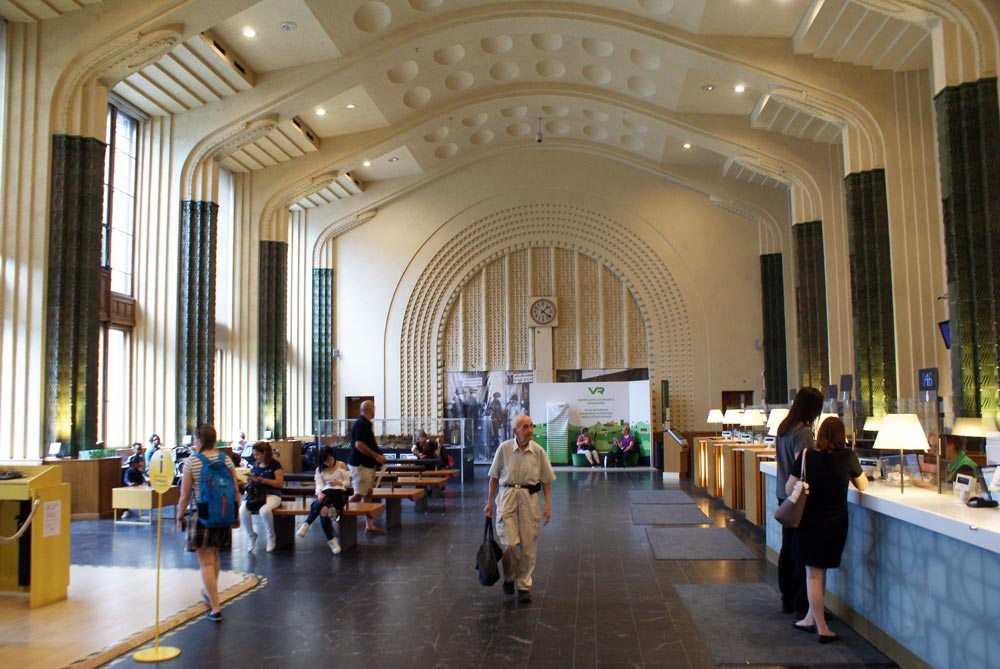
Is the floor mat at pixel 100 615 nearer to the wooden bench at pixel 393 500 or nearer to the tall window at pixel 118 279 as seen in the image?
the wooden bench at pixel 393 500

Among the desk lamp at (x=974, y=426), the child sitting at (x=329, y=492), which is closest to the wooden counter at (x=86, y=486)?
the child sitting at (x=329, y=492)

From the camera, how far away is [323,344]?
2130 cm

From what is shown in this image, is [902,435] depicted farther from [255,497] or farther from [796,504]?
[255,497]

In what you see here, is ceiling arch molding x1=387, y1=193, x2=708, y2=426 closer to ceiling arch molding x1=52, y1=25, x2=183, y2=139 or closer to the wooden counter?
ceiling arch molding x1=52, y1=25, x2=183, y2=139

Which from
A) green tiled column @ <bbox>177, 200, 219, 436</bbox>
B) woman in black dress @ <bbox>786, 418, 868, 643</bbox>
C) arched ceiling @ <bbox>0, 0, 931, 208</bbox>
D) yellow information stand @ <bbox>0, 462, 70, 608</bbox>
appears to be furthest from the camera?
green tiled column @ <bbox>177, 200, 219, 436</bbox>

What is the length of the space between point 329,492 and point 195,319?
7.53m

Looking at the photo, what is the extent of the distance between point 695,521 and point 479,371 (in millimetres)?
11764

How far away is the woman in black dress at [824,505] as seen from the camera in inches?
190

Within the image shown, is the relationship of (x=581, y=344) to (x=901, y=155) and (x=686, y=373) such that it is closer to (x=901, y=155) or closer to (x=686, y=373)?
(x=686, y=373)

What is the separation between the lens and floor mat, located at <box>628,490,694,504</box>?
40.8 ft

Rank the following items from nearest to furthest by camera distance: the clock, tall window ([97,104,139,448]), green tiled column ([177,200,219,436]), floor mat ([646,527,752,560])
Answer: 1. floor mat ([646,527,752,560])
2. tall window ([97,104,139,448])
3. green tiled column ([177,200,219,436])
4. the clock

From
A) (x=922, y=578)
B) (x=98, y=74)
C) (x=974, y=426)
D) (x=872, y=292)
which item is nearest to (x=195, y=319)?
(x=98, y=74)

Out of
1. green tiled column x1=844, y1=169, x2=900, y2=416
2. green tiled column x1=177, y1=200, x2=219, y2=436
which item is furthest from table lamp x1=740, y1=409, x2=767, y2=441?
green tiled column x1=177, y1=200, x2=219, y2=436

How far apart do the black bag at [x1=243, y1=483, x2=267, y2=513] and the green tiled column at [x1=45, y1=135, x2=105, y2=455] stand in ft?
13.1
